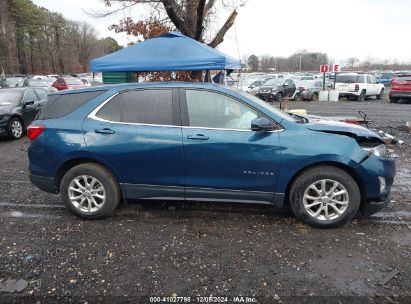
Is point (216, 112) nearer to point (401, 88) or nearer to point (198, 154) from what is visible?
point (198, 154)

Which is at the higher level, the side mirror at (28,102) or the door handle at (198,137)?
the side mirror at (28,102)

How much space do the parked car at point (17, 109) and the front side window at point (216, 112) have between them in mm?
6969

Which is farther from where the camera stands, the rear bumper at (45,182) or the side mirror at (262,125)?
the rear bumper at (45,182)

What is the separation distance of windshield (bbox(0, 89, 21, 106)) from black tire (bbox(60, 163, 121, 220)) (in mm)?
6837

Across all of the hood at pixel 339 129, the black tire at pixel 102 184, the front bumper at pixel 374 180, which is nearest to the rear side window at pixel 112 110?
the black tire at pixel 102 184

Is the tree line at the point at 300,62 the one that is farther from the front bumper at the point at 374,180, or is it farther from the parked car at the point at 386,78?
the front bumper at the point at 374,180

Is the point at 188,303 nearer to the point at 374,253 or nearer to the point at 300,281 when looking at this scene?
the point at 300,281

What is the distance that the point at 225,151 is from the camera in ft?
13.1

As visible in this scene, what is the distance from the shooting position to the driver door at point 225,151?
3.97 meters

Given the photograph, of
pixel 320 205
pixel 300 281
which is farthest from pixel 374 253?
pixel 300 281

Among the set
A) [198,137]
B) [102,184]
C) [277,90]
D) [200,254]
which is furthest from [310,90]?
[200,254]

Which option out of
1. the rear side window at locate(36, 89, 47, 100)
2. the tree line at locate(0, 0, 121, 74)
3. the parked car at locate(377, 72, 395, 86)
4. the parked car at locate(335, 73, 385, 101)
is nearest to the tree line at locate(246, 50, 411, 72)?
the tree line at locate(0, 0, 121, 74)

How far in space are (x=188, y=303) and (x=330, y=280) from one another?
1269 mm

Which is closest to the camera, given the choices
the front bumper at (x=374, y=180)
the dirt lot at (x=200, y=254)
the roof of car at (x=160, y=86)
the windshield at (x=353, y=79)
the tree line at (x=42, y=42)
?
the dirt lot at (x=200, y=254)
